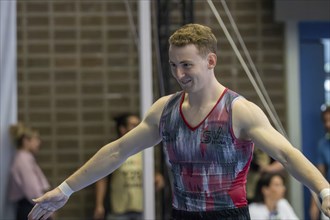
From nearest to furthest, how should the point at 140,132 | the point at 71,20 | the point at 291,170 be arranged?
the point at 291,170, the point at 140,132, the point at 71,20

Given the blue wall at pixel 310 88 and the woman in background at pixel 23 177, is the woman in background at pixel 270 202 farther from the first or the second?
the blue wall at pixel 310 88

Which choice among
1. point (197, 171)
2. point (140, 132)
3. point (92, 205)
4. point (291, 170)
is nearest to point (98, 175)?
point (140, 132)

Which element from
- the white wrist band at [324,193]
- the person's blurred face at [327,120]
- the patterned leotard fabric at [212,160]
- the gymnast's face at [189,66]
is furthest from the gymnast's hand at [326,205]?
the person's blurred face at [327,120]

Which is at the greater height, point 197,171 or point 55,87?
point 55,87

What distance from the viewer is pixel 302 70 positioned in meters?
7.77

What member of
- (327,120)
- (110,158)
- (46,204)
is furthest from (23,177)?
(110,158)

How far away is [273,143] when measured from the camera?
3053mm

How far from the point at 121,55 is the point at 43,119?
99 cm

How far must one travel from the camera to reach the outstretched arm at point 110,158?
10.9 ft

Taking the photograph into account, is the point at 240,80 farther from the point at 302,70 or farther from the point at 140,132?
the point at 140,132

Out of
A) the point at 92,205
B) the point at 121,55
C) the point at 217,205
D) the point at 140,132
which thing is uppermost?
the point at 121,55

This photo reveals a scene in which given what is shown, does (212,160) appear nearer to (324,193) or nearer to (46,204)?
(324,193)

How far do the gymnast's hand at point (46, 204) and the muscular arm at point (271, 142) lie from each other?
33.7 inches

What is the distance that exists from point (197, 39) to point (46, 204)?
39.1 inches
